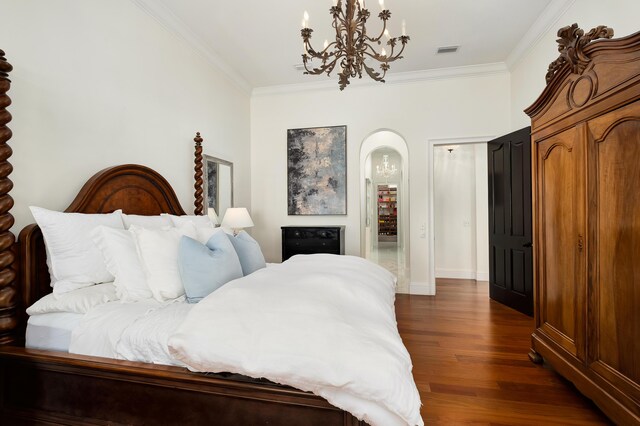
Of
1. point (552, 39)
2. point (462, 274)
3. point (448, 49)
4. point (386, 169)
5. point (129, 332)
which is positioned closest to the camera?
point (129, 332)

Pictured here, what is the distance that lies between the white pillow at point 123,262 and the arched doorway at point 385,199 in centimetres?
423

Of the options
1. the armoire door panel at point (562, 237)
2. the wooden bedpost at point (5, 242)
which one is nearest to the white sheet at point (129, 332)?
the wooden bedpost at point (5, 242)

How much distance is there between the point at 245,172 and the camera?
4984 mm

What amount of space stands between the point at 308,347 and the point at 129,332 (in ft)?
2.96

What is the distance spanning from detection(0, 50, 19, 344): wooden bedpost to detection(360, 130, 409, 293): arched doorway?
4.69m

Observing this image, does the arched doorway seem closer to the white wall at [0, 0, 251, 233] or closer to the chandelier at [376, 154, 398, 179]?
the chandelier at [376, 154, 398, 179]

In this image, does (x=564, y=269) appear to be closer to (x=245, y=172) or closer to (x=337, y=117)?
(x=337, y=117)

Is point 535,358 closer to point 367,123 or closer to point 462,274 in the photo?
point 462,274

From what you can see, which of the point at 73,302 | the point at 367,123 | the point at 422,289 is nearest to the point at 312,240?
the point at 422,289

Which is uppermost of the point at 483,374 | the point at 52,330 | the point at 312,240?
the point at 312,240

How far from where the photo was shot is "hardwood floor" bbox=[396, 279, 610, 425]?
1.88 metres

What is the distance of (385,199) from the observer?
467 inches

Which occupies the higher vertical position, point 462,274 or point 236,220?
point 236,220

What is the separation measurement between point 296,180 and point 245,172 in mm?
808
